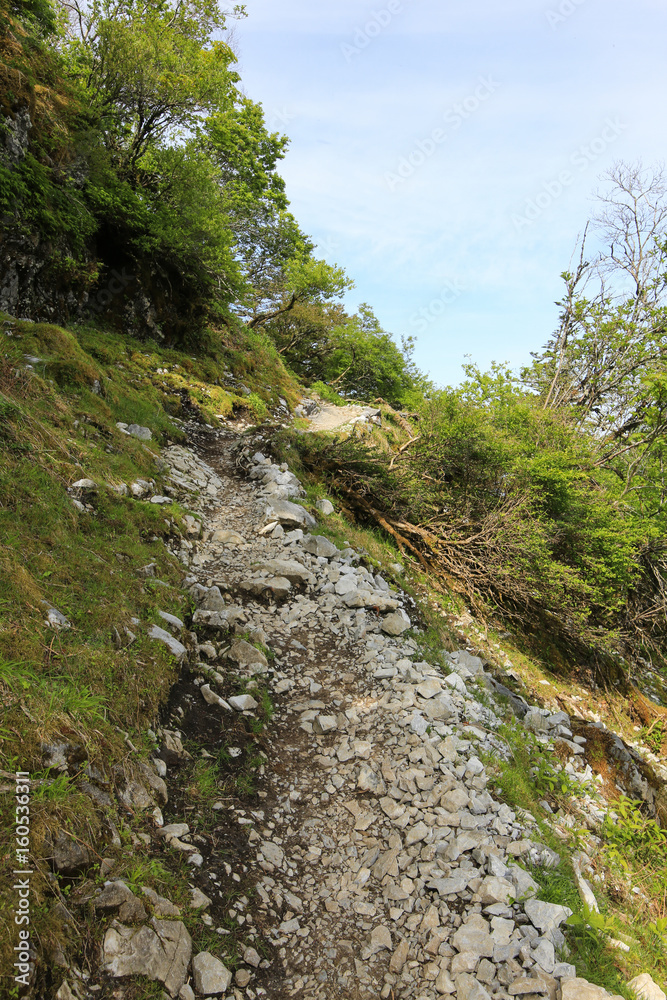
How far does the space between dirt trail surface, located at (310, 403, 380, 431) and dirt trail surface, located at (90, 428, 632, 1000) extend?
1116 cm

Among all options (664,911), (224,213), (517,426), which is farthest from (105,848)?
(224,213)

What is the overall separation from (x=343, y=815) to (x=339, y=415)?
16.4 m

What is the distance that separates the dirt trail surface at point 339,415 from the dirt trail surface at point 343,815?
36.6 feet

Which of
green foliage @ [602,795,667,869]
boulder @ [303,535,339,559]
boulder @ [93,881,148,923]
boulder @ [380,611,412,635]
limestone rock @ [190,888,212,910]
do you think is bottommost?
limestone rock @ [190,888,212,910]

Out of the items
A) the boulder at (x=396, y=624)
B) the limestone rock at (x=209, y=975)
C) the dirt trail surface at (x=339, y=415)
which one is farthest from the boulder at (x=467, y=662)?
the dirt trail surface at (x=339, y=415)

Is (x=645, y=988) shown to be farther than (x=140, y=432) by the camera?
No

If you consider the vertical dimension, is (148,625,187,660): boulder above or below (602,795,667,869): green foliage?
below

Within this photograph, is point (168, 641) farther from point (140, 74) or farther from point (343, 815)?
point (140, 74)

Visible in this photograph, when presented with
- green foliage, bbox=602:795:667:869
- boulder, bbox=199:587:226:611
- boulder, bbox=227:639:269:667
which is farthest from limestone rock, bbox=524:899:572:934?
boulder, bbox=199:587:226:611

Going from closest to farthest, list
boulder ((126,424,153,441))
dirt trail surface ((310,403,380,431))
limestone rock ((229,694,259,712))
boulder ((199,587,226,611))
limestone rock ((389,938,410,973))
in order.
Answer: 1. limestone rock ((389,938,410,973))
2. limestone rock ((229,694,259,712))
3. boulder ((199,587,226,611))
4. boulder ((126,424,153,441))
5. dirt trail surface ((310,403,380,431))

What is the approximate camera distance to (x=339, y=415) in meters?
19.3

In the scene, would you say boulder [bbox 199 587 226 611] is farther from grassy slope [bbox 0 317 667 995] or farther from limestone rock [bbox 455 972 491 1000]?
limestone rock [bbox 455 972 491 1000]

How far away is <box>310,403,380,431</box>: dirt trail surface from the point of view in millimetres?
17312

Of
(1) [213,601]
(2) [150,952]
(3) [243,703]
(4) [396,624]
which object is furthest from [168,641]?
(4) [396,624]
